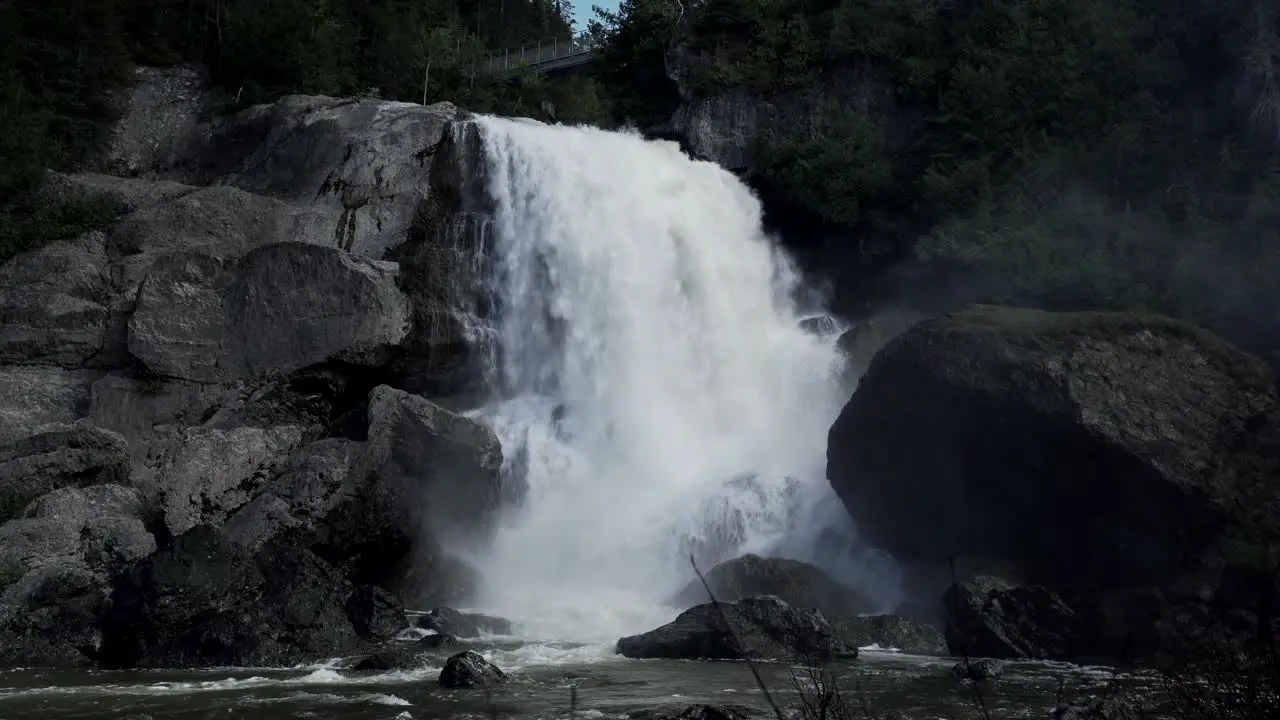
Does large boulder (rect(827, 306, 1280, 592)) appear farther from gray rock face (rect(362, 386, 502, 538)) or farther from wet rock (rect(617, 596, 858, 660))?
gray rock face (rect(362, 386, 502, 538))

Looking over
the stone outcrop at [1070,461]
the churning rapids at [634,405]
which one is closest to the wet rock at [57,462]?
the churning rapids at [634,405]

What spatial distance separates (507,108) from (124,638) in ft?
82.6

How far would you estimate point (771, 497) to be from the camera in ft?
77.0

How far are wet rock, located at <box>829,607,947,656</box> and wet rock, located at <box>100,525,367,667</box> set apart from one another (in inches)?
291

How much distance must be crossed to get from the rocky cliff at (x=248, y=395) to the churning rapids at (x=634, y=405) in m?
1.23

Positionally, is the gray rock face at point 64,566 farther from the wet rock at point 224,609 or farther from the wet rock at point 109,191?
the wet rock at point 109,191

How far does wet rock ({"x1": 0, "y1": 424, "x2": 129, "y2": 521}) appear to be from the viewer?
20.8 m

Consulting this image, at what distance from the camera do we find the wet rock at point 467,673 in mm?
14414

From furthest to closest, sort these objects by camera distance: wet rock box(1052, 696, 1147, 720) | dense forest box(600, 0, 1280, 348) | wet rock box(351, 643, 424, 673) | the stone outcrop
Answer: dense forest box(600, 0, 1280, 348) < the stone outcrop < wet rock box(351, 643, 424, 673) < wet rock box(1052, 696, 1147, 720)

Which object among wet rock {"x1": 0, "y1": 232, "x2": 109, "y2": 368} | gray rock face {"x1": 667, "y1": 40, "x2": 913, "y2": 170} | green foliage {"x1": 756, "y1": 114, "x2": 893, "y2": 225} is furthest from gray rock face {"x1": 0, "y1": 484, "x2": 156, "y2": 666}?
gray rock face {"x1": 667, "y1": 40, "x2": 913, "y2": 170}

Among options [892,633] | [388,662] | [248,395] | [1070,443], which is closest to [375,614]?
[388,662]

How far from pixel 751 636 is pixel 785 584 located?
3.18 m

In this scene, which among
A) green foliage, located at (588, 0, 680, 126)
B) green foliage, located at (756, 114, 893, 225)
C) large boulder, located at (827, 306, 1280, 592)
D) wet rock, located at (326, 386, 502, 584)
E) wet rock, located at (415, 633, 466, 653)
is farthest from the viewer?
green foliage, located at (588, 0, 680, 126)

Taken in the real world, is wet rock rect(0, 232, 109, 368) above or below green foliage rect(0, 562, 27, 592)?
above
